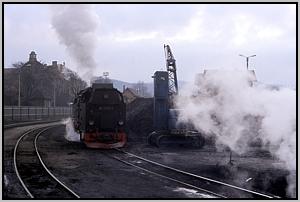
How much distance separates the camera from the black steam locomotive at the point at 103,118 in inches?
850

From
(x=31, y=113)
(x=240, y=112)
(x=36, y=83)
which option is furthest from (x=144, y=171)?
(x=36, y=83)

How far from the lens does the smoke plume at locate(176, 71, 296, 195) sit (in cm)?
1330

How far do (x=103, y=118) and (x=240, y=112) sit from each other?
787 cm

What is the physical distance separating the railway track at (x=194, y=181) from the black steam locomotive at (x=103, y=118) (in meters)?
3.85

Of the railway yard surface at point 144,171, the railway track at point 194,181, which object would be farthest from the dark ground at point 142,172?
the railway track at point 194,181

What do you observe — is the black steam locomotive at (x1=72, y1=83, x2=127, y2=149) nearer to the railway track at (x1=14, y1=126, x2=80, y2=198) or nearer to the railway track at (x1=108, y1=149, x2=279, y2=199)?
the railway track at (x1=14, y1=126, x2=80, y2=198)

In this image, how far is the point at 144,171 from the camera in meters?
14.6

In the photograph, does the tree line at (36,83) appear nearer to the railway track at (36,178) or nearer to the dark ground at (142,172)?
the dark ground at (142,172)

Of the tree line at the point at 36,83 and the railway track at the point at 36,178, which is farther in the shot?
the tree line at the point at 36,83

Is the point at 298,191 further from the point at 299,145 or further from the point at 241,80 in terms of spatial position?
the point at 241,80

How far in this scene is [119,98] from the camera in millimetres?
22141

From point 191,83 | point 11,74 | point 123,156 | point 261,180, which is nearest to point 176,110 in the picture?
point 191,83

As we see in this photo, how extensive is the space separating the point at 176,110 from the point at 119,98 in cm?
341

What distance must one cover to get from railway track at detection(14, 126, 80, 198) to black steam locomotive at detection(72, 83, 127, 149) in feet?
9.74
